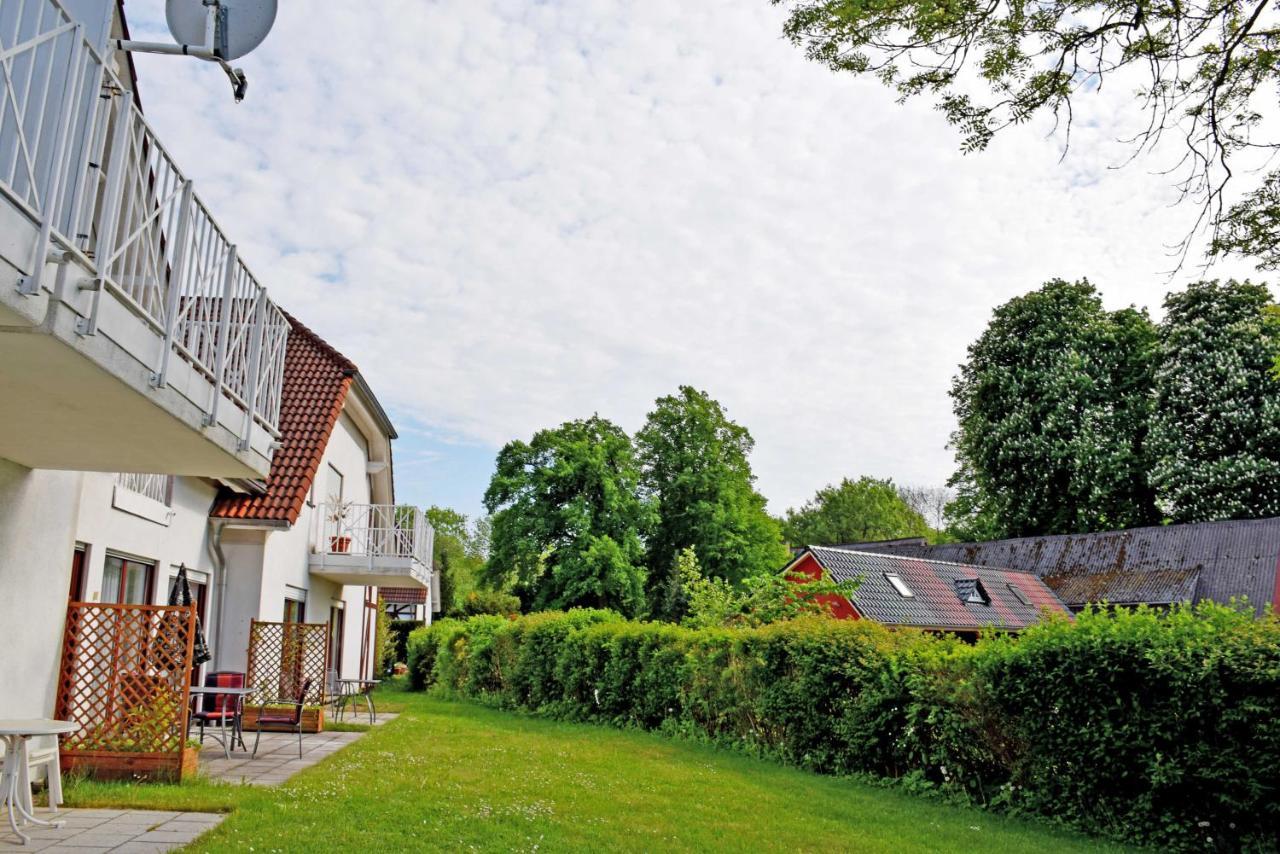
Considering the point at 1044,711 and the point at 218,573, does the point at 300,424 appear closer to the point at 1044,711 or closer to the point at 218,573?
the point at 218,573

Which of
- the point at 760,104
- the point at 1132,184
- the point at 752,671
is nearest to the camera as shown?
the point at 1132,184

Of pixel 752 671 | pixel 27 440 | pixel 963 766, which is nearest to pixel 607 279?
pixel 752 671

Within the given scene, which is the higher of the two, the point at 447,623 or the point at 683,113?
the point at 683,113

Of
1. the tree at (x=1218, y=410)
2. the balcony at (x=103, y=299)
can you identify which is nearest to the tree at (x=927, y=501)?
the tree at (x=1218, y=410)

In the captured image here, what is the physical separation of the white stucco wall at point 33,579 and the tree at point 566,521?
30.6m

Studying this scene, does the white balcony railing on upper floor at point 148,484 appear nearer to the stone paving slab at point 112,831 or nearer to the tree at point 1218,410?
the stone paving slab at point 112,831

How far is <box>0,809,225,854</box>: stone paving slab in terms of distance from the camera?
Result: 20.1 ft

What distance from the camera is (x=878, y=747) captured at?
451 inches

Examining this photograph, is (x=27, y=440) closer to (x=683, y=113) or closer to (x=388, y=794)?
(x=388, y=794)

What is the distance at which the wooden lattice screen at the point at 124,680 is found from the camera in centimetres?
863

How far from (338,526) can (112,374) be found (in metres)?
15.4

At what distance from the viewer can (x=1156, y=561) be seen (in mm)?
33406

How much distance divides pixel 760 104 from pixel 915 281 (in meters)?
7.01

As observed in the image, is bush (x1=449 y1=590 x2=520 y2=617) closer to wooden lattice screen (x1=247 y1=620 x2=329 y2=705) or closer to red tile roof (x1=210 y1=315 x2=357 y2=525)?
red tile roof (x1=210 y1=315 x2=357 y2=525)
